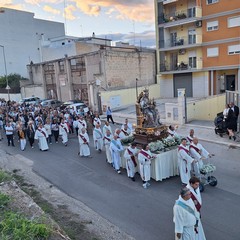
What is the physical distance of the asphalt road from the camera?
702cm

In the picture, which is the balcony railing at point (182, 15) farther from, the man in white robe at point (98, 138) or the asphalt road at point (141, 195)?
the man in white robe at point (98, 138)

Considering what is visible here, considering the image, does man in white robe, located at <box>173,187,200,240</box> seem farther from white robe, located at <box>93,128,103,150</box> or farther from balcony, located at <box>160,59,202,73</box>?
balcony, located at <box>160,59,202,73</box>

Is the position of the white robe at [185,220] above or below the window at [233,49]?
below

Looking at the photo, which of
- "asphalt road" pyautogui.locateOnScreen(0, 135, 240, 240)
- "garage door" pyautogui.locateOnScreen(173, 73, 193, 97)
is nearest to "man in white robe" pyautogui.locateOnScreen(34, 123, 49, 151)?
"asphalt road" pyautogui.locateOnScreen(0, 135, 240, 240)

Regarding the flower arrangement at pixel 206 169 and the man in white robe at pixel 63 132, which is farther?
the man in white robe at pixel 63 132

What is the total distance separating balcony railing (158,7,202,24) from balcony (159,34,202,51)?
2.08 m

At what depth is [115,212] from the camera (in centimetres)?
801

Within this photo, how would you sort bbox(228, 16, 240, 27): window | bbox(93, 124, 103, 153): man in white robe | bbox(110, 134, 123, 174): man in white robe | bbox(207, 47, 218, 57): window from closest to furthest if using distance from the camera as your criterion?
1. bbox(110, 134, 123, 174): man in white robe
2. bbox(93, 124, 103, 153): man in white robe
3. bbox(228, 16, 240, 27): window
4. bbox(207, 47, 218, 57): window

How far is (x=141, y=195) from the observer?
9.09m

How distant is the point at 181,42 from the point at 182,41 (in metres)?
0.15

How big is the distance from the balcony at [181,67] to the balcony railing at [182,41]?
2.05m

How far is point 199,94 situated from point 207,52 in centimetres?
459

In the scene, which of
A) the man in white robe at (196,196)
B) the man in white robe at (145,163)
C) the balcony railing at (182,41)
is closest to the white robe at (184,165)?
the man in white robe at (145,163)

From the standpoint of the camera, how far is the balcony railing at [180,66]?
99.4 feet
